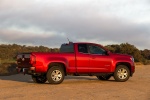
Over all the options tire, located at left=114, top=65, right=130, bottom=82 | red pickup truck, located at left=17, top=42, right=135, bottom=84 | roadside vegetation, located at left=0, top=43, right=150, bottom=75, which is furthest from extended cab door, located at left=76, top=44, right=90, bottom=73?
roadside vegetation, located at left=0, top=43, right=150, bottom=75

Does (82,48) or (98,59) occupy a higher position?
(82,48)

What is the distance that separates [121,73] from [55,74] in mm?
3520

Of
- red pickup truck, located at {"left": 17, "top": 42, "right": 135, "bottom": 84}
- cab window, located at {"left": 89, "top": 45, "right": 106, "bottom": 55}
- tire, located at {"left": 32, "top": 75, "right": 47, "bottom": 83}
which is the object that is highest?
cab window, located at {"left": 89, "top": 45, "right": 106, "bottom": 55}

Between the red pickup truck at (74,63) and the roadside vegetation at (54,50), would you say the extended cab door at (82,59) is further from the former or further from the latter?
the roadside vegetation at (54,50)

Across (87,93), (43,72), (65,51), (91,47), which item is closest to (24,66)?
(43,72)

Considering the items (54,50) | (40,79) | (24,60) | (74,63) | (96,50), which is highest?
(54,50)

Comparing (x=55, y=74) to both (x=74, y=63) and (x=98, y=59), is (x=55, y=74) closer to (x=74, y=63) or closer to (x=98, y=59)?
(x=74, y=63)

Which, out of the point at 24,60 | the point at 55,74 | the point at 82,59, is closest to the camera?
the point at 55,74

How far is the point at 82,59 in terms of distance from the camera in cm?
1644

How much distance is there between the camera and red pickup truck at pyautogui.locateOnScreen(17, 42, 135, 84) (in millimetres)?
15531

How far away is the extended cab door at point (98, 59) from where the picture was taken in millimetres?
16734

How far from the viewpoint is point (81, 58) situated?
16.4 m

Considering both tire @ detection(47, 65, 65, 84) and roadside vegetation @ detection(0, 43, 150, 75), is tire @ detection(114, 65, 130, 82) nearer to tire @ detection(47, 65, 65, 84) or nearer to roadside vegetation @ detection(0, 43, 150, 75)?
tire @ detection(47, 65, 65, 84)

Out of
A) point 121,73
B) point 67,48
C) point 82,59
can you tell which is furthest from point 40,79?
point 121,73
